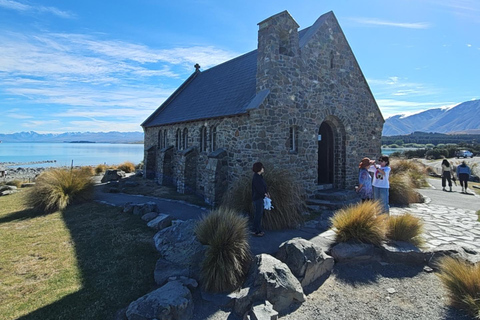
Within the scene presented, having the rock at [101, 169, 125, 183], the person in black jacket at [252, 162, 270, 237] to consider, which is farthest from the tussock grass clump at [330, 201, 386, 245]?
the rock at [101, 169, 125, 183]

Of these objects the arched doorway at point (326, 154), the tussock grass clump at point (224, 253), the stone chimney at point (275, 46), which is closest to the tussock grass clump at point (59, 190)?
the tussock grass clump at point (224, 253)

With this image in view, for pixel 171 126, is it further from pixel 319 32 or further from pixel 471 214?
pixel 471 214

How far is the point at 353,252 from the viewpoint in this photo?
658cm

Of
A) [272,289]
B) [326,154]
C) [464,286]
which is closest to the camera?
[464,286]

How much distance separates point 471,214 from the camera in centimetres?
1008

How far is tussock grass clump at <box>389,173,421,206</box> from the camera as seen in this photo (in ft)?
38.3

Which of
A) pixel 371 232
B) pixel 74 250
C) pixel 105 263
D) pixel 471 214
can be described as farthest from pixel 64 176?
pixel 471 214

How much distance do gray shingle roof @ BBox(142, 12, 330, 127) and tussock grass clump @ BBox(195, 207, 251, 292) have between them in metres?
5.84

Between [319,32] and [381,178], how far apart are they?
7.86 metres

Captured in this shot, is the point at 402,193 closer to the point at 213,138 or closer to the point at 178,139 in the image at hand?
the point at 213,138

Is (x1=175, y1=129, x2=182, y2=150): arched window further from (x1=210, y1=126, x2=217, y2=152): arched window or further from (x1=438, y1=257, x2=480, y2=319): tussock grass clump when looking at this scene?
(x1=438, y1=257, x2=480, y2=319): tussock grass clump

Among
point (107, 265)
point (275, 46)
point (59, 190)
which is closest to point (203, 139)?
point (275, 46)

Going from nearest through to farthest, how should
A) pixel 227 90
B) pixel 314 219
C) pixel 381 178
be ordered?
pixel 381 178
pixel 314 219
pixel 227 90

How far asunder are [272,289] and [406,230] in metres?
4.40
